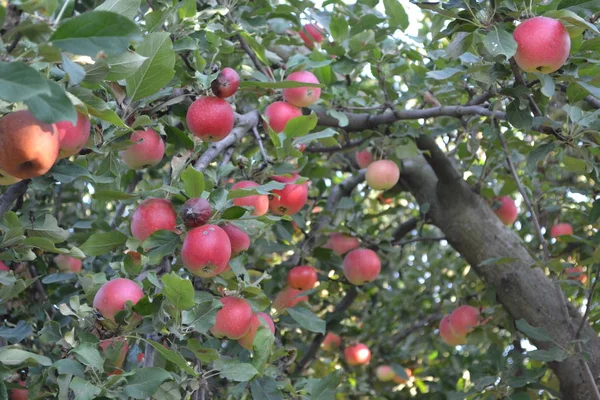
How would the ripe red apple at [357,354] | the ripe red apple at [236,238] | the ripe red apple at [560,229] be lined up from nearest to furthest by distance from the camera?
the ripe red apple at [236,238], the ripe red apple at [560,229], the ripe red apple at [357,354]

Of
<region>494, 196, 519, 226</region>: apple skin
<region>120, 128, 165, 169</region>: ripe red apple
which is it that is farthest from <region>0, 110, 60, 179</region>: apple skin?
<region>494, 196, 519, 226</region>: apple skin

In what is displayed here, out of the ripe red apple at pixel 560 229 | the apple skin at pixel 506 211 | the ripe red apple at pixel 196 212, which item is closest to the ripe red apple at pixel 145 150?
the ripe red apple at pixel 196 212

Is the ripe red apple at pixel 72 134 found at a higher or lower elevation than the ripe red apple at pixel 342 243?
higher

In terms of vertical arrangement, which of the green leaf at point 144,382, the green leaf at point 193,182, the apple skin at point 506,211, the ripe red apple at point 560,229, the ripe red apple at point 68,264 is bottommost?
the ripe red apple at point 560,229

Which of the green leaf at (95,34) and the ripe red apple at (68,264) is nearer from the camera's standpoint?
the green leaf at (95,34)

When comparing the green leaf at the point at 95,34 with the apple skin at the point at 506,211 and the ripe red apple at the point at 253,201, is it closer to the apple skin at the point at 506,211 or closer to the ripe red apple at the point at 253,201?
the ripe red apple at the point at 253,201

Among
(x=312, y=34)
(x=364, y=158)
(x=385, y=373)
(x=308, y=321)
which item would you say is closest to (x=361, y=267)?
(x=364, y=158)

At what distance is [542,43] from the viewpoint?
5.24 ft

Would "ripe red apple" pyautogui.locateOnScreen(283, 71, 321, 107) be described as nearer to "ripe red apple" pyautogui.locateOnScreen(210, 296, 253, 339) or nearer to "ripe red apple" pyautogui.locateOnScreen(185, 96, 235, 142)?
"ripe red apple" pyautogui.locateOnScreen(185, 96, 235, 142)

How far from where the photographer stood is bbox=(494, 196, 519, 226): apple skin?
2.78m

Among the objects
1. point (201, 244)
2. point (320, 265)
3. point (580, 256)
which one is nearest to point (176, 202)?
point (201, 244)

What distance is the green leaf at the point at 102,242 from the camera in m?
1.67

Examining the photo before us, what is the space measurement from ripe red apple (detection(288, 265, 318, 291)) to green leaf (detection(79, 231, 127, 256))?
80cm

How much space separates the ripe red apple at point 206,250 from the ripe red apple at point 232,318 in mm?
115
